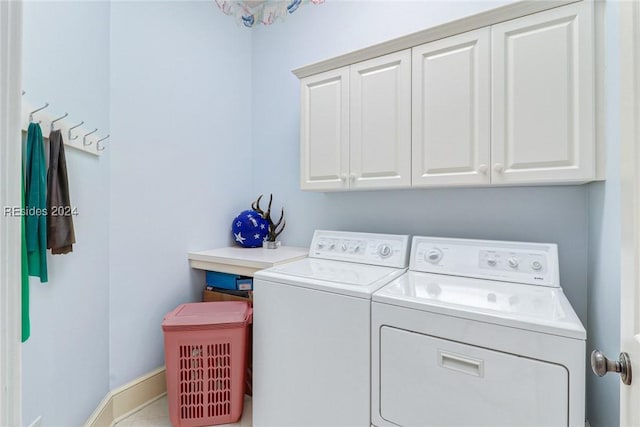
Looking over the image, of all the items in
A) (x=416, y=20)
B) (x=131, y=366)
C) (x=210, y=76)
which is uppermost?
(x=416, y=20)

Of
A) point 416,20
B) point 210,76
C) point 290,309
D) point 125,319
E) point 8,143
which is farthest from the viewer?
point 210,76

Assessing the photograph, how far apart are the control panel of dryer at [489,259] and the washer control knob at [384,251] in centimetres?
14

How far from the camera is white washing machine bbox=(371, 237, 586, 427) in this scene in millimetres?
937

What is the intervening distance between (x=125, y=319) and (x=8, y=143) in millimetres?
1584

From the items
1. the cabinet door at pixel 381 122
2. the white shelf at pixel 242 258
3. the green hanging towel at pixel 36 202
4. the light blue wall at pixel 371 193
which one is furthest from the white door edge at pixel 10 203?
the light blue wall at pixel 371 193

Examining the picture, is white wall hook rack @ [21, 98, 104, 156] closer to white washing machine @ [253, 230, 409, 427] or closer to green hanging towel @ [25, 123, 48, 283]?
green hanging towel @ [25, 123, 48, 283]

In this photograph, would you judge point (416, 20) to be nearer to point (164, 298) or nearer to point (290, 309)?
point (290, 309)

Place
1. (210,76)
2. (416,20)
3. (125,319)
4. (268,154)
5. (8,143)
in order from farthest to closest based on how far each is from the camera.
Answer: (268,154) < (210,76) < (416,20) < (125,319) < (8,143)

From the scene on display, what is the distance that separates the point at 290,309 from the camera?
1.45 meters

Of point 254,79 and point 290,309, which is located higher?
point 254,79

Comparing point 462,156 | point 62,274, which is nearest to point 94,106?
point 62,274

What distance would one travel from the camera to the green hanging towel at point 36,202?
107cm

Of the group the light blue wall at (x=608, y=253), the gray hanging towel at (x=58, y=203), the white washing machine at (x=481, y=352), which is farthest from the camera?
the gray hanging towel at (x=58, y=203)

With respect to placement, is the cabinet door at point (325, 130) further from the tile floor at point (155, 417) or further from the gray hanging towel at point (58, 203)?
the tile floor at point (155, 417)
